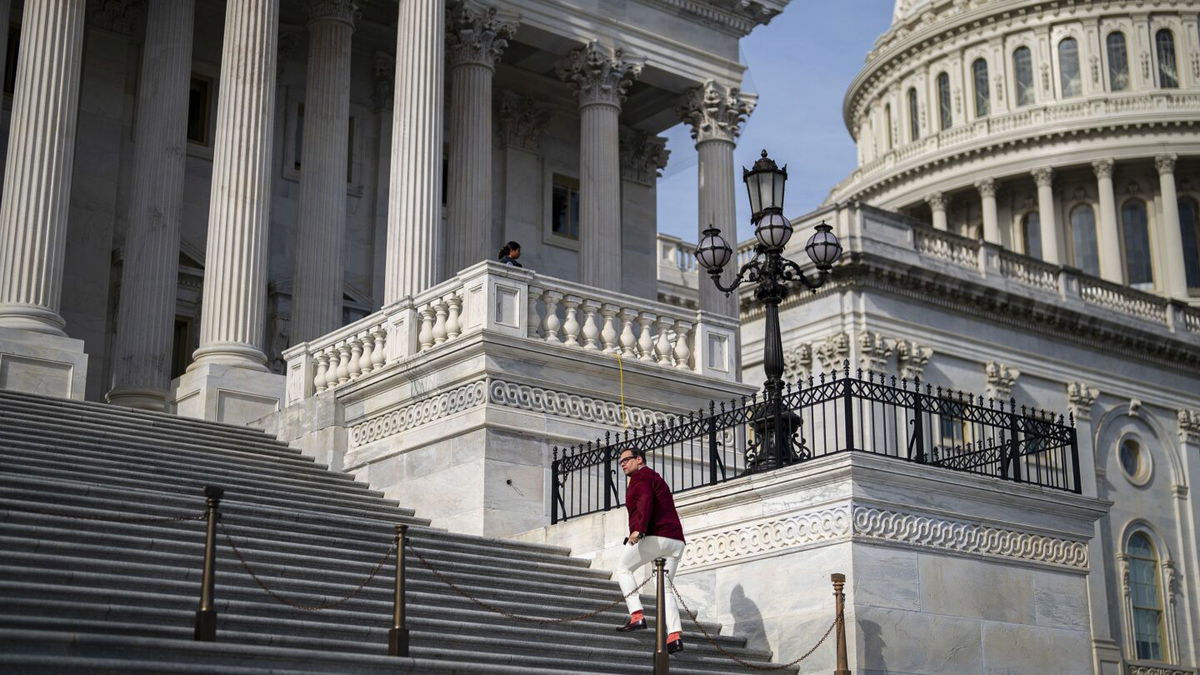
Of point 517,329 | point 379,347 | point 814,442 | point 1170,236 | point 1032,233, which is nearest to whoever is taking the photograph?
point 814,442

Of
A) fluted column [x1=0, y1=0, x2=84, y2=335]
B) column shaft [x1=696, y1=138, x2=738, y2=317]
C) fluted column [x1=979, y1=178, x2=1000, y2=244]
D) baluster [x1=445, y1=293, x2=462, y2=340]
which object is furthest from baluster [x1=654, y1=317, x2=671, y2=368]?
fluted column [x1=979, y1=178, x2=1000, y2=244]

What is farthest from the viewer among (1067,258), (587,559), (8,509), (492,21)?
(1067,258)

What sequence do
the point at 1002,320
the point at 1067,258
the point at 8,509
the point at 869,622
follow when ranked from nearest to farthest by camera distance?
the point at 8,509, the point at 869,622, the point at 1002,320, the point at 1067,258

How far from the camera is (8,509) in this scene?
13766 millimetres

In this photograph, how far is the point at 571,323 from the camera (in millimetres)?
22188

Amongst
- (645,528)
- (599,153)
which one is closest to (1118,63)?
(599,153)

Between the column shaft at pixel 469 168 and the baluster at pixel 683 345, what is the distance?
7.90 m

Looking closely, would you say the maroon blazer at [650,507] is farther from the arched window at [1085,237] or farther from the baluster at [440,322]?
the arched window at [1085,237]

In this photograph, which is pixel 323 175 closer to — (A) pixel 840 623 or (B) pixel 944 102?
(A) pixel 840 623

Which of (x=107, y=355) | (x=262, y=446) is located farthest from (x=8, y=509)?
(x=107, y=355)

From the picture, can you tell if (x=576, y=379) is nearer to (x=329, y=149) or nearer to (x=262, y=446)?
(x=262, y=446)

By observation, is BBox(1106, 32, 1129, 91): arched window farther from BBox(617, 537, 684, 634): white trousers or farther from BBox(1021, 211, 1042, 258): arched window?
BBox(617, 537, 684, 634): white trousers

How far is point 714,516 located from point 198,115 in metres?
18.9

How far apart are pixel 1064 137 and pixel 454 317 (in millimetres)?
52130
